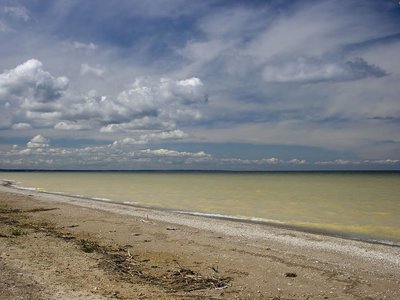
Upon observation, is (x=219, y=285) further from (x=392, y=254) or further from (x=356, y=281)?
(x=392, y=254)

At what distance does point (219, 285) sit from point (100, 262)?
315 centimetres

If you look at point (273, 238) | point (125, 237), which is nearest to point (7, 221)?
point (125, 237)

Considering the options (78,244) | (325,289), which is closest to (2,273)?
(78,244)

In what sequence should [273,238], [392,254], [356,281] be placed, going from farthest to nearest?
[273,238], [392,254], [356,281]

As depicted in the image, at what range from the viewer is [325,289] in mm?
8438

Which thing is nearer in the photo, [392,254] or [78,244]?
[78,244]

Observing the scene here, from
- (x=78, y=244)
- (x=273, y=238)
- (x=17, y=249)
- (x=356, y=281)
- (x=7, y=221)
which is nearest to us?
(x=356, y=281)

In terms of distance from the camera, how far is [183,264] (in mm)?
10078

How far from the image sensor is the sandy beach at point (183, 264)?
7871 mm

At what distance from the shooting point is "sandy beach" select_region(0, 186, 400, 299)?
7.87 metres

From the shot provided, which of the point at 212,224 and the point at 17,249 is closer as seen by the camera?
the point at 17,249

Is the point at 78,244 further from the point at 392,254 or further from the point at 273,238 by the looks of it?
the point at 392,254

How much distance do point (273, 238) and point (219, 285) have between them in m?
7.22

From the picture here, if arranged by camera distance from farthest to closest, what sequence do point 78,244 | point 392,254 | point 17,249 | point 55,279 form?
point 392,254, point 78,244, point 17,249, point 55,279
